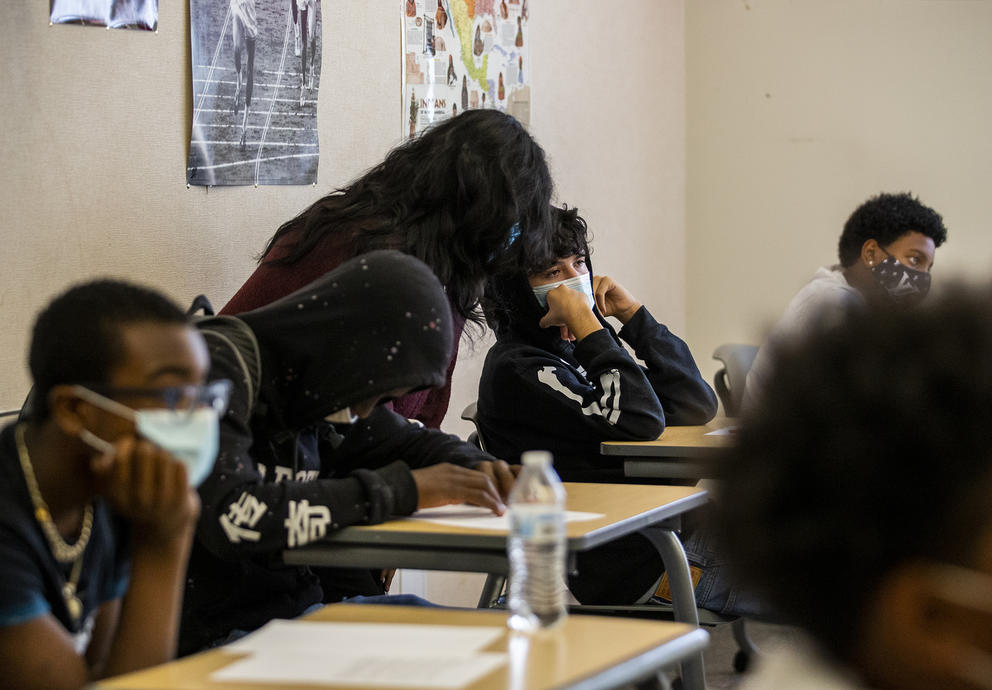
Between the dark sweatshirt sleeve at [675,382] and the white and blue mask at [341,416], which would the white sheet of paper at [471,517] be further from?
the dark sweatshirt sleeve at [675,382]

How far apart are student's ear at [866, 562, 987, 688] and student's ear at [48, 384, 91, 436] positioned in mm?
849

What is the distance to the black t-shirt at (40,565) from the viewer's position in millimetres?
1238

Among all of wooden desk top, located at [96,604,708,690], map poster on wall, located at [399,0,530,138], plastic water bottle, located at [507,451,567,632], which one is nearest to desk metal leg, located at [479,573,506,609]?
plastic water bottle, located at [507,451,567,632]

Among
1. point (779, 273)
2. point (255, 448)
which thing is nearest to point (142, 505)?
point (255, 448)

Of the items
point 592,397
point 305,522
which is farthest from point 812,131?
point 305,522

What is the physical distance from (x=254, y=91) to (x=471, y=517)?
1.42 m

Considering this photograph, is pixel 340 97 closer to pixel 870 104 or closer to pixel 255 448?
pixel 255 448

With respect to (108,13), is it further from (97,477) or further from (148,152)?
(97,477)

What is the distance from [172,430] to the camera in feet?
4.21

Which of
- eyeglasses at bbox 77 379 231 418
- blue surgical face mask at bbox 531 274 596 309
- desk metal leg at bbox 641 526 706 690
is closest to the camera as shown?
eyeglasses at bbox 77 379 231 418

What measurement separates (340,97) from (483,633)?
7.03ft

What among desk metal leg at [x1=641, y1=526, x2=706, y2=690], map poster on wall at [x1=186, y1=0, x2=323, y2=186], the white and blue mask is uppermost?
map poster on wall at [x1=186, y1=0, x2=323, y2=186]

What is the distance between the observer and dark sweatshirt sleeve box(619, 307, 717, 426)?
124 inches

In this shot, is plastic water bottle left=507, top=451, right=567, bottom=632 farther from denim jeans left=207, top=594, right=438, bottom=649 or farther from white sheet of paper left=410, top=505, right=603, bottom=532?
denim jeans left=207, top=594, right=438, bottom=649
